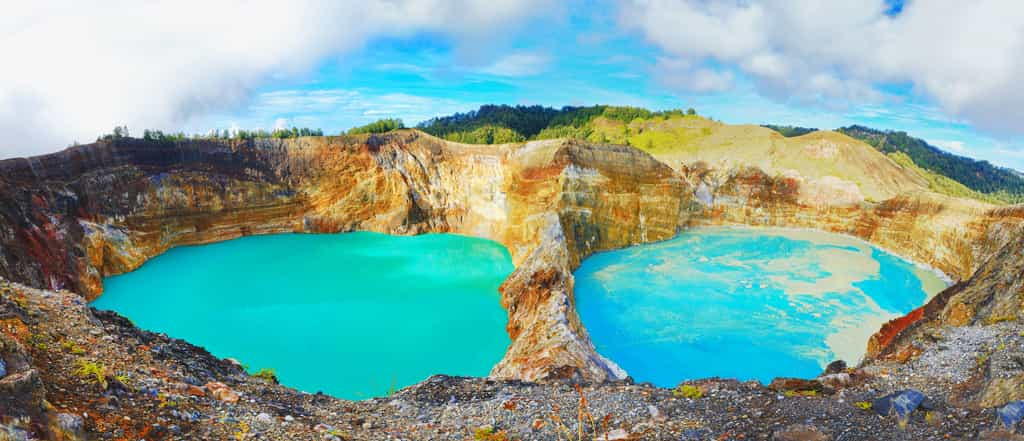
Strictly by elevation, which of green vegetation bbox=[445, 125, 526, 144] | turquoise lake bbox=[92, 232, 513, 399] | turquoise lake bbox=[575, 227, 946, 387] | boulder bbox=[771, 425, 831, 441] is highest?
green vegetation bbox=[445, 125, 526, 144]

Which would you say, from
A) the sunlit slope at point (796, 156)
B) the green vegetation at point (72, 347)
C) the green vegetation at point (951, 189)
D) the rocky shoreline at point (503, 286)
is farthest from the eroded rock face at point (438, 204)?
the green vegetation at point (72, 347)

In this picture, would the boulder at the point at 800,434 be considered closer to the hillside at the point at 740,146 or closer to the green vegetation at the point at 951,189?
the hillside at the point at 740,146

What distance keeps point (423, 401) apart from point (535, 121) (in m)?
59.1

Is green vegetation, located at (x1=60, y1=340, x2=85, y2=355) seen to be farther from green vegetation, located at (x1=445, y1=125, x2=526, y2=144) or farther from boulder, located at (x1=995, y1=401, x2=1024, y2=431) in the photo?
green vegetation, located at (x1=445, y1=125, x2=526, y2=144)

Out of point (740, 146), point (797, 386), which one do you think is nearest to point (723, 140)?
point (740, 146)

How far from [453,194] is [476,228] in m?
3.38

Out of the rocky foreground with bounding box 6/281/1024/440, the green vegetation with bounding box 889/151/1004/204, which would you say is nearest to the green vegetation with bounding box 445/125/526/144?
the green vegetation with bounding box 889/151/1004/204

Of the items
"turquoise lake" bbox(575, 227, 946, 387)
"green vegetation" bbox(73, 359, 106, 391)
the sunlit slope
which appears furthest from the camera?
the sunlit slope

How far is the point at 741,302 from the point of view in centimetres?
2764

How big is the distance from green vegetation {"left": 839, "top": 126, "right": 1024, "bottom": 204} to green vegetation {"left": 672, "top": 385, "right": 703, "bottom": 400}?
5759cm

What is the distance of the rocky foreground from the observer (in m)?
5.36

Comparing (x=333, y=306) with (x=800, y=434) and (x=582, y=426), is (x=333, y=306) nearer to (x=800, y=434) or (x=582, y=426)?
(x=582, y=426)

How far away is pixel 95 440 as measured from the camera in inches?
189

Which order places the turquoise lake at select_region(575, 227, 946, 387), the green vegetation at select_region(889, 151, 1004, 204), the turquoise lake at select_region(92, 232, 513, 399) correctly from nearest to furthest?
the turquoise lake at select_region(92, 232, 513, 399)
the turquoise lake at select_region(575, 227, 946, 387)
the green vegetation at select_region(889, 151, 1004, 204)
